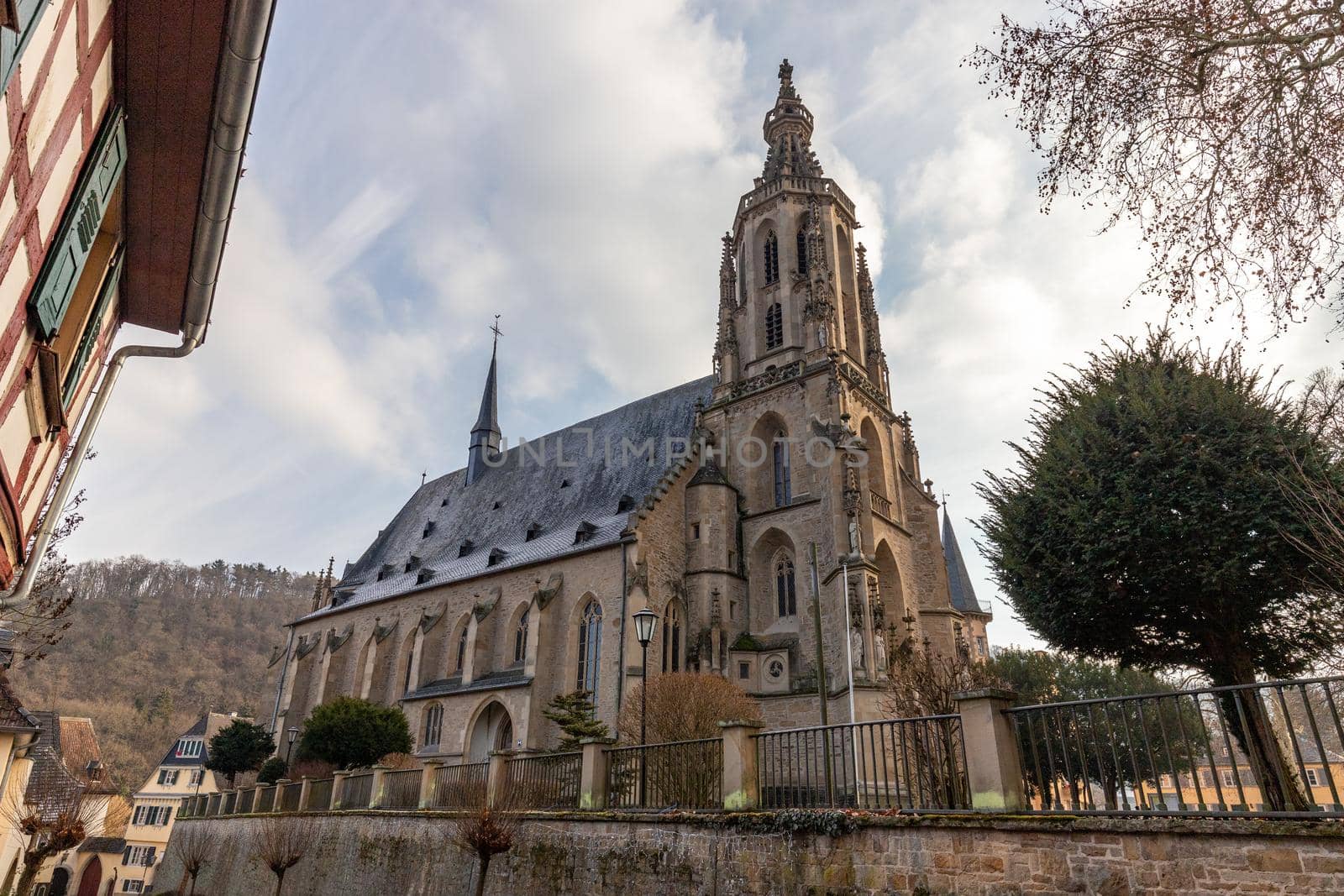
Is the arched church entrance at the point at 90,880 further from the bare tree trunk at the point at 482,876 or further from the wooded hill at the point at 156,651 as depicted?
the bare tree trunk at the point at 482,876

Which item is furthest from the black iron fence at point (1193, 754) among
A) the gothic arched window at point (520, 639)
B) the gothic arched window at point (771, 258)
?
the gothic arched window at point (771, 258)

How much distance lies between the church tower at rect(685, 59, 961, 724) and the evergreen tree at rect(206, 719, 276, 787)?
61.6ft

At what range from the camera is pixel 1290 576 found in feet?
41.3

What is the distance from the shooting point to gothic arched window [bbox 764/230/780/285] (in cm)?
3145

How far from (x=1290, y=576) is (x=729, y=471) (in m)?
17.7

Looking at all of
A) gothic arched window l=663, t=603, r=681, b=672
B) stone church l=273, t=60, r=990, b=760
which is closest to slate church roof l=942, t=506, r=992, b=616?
stone church l=273, t=60, r=990, b=760

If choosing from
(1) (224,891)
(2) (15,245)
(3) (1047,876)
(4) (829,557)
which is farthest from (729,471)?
(2) (15,245)

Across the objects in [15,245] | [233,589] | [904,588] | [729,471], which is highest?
[233,589]

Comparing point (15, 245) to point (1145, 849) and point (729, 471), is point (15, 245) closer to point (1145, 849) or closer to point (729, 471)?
point (1145, 849)

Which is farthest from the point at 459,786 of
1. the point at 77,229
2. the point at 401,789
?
the point at 77,229

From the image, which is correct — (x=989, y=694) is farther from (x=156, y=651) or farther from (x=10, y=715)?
(x=156, y=651)

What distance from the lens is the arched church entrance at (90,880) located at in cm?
4722

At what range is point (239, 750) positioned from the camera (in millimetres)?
31062

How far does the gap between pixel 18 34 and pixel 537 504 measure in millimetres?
31362
